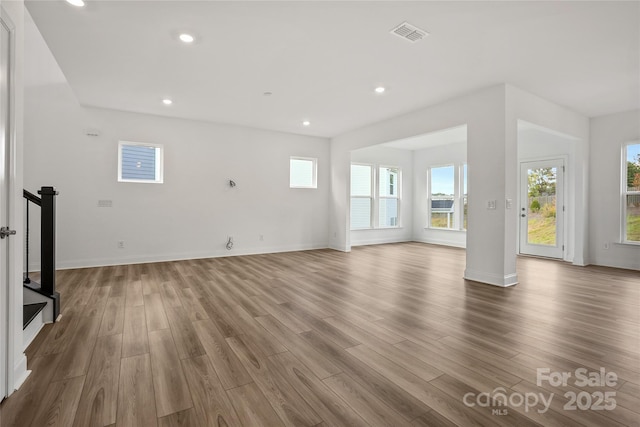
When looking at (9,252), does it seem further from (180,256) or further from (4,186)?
(180,256)

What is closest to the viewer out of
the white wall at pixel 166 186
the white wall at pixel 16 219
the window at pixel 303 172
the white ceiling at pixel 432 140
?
the white wall at pixel 16 219

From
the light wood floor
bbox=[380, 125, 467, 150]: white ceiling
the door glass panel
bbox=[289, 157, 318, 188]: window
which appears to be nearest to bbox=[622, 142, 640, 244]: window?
the door glass panel

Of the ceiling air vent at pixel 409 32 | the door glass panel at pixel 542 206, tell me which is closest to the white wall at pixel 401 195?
the door glass panel at pixel 542 206

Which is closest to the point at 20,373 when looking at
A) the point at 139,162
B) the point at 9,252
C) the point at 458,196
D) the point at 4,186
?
the point at 9,252

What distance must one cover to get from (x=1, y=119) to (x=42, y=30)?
2.10m

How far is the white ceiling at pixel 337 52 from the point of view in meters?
2.73

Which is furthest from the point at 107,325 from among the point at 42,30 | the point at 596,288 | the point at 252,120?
the point at 596,288

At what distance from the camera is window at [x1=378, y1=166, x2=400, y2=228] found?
909 cm

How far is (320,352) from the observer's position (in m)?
2.29

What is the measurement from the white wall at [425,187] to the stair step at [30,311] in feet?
27.1

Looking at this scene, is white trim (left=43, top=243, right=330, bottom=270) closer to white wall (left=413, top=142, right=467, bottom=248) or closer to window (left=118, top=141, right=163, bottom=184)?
window (left=118, top=141, right=163, bottom=184)

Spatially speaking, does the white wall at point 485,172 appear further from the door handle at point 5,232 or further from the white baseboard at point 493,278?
the door handle at point 5,232

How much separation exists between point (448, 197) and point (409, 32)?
255 inches

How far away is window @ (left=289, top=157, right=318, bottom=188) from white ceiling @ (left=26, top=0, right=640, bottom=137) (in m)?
2.38
